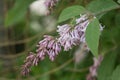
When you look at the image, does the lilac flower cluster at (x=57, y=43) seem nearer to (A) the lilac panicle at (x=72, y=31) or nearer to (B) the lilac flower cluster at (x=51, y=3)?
(A) the lilac panicle at (x=72, y=31)

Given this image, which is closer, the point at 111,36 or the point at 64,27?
the point at 64,27

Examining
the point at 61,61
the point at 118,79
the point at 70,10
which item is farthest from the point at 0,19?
the point at 70,10

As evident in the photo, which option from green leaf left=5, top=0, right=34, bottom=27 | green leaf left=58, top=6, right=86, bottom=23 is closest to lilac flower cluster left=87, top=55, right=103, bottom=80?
green leaf left=5, top=0, right=34, bottom=27

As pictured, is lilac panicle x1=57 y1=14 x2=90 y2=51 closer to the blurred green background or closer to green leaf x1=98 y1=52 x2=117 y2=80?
the blurred green background

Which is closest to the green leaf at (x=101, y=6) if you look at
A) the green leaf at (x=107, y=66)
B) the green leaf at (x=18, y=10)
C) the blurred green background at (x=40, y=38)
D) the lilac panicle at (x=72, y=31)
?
the lilac panicle at (x=72, y=31)

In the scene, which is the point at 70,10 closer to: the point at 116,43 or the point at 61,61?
the point at 116,43

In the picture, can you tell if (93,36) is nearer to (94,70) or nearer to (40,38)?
(94,70)
